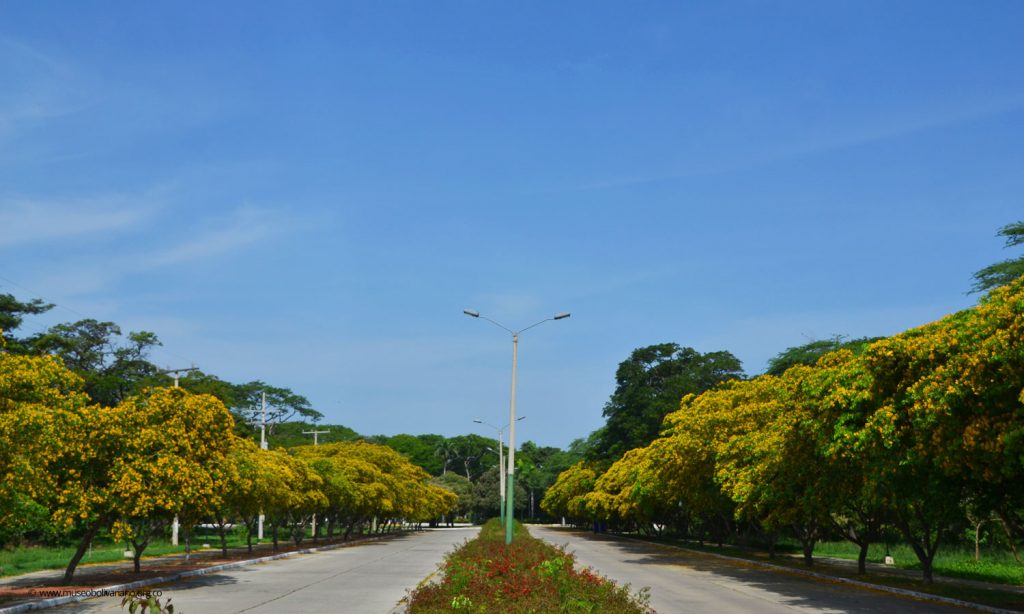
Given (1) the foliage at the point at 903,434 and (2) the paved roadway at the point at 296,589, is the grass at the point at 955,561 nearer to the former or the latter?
(1) the foliage at the point at 903,434

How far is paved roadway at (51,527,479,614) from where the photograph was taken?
19.1 m

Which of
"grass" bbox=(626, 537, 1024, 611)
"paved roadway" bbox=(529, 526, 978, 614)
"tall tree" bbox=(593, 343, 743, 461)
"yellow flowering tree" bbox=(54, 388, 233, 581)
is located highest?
"tall tree" bbox=(593, 343, 743, 461)

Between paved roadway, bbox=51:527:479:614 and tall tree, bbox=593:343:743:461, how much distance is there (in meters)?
38.6

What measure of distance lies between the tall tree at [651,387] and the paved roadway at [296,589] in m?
38.6

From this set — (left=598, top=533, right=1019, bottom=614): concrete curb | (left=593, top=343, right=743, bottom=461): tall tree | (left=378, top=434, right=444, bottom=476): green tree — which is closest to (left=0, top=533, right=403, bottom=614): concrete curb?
(left=598, top=533, right=1019, bottom=614): concrete curb

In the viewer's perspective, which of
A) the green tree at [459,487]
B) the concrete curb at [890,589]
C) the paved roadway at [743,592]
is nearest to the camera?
the paved roadway at [743,592]

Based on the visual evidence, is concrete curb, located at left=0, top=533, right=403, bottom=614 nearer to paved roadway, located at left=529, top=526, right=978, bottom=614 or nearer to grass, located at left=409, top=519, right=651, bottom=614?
grass, located at left=409, top=519, right=651, bottom=614

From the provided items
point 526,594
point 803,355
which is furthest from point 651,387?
point 526,594

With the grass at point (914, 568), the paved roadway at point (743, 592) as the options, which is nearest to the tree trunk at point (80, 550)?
the paved roadway at point (743, 592)

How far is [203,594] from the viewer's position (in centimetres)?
2256

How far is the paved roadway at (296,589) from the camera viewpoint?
19125mm

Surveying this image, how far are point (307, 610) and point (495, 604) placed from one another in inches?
302

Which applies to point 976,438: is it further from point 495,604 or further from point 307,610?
point 307,610

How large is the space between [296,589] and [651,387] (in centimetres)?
6119
